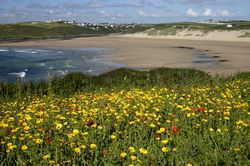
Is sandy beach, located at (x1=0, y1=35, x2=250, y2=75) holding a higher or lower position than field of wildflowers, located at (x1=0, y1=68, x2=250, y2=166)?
lower

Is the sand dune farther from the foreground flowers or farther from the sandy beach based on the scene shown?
the foreground flowers

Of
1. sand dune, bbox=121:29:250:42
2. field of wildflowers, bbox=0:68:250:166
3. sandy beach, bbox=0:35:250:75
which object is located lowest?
sandy beach, bbox=0:35:250:75

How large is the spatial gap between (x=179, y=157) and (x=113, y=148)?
883 millimetres

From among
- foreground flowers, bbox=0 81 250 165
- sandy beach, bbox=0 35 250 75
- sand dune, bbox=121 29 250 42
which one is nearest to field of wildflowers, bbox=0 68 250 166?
foreground flowers, bbox=0 81 250 165

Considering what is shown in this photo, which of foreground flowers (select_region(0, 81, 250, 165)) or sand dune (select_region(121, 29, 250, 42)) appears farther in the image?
sand dune (select_region(121, 29, 250, 42))

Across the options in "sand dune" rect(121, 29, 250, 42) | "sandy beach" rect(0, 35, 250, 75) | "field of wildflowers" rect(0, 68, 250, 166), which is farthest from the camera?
"sand dune" rect(121, 29, 250, 42)

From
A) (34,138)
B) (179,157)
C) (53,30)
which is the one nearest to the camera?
(179,157)

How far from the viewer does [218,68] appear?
33156mm

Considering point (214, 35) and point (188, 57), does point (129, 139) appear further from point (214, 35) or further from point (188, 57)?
point (214, 35)

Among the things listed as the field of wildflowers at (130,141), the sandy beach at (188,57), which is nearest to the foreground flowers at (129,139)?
the field of wildflowers at (130,141)

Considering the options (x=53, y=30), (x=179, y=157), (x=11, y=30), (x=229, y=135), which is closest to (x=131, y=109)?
(x=229, y=135)

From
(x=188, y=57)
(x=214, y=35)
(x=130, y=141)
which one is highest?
(x=130, y=141)

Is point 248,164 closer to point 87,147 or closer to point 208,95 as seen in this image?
point 87,147

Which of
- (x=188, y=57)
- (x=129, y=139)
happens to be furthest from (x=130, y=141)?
(x=188, y=57)
